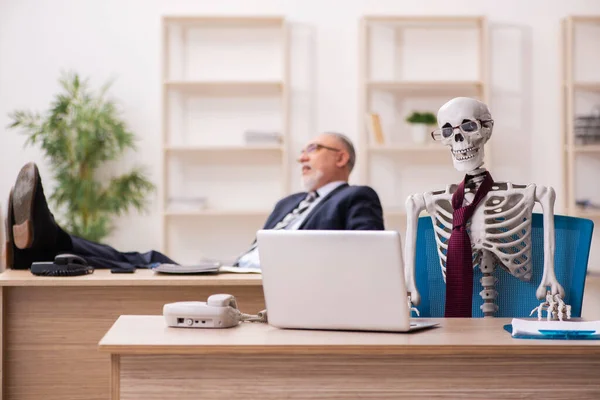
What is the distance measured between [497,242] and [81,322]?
1.37m

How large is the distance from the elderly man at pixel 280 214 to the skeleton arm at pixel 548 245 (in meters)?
1.13

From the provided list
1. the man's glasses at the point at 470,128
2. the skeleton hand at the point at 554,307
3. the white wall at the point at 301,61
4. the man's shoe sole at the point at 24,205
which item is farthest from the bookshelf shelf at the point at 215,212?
the skeleton hand at the point at 554,307

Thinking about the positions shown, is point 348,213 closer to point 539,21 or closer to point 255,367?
point 255,367

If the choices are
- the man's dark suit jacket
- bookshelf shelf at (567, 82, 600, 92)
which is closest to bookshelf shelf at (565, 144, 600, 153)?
bookshelf shelf at (567, 82, 600, 92)

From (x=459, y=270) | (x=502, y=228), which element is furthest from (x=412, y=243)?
(x=502, y=228)

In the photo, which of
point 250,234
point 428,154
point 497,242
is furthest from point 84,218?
point 497,242

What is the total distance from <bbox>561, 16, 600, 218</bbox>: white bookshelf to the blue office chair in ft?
9.71

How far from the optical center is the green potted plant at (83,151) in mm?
5086

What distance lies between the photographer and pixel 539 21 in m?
5.43

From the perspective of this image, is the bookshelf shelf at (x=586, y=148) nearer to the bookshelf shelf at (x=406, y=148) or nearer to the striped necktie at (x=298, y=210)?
the bookshelf shelf at (x=406, y=148)

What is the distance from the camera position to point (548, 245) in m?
2.30

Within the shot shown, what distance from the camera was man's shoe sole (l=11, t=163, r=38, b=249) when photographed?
9.67 ft

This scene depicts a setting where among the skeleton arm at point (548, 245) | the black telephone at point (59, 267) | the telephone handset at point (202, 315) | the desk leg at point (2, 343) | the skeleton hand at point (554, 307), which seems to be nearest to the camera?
the telephone handset at point (202, 315)

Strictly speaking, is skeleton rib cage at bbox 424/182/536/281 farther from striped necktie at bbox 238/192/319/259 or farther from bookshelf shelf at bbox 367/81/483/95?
bookshelf shelf at bbox 367/81/483/95
